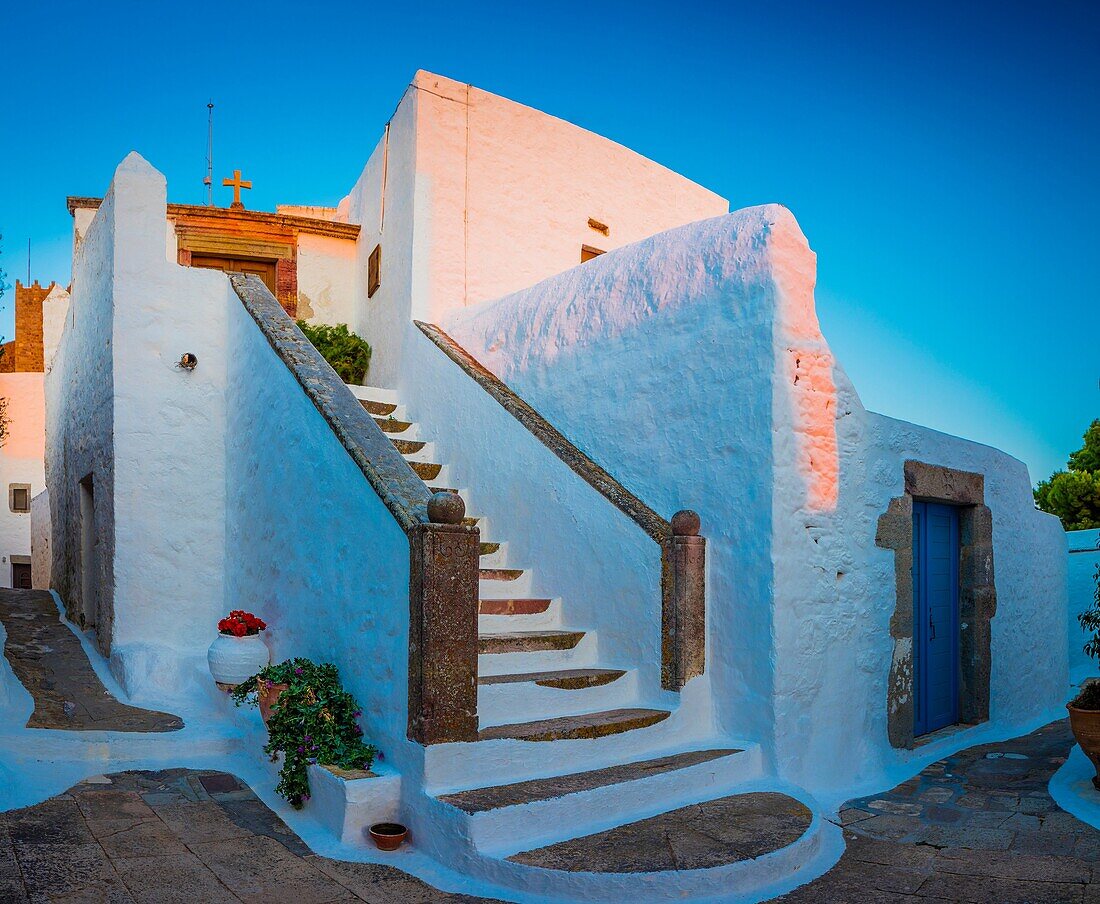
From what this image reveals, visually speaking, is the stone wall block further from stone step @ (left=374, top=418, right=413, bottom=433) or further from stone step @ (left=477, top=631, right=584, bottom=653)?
stone step @ (left=374, top=418, right=413, bottom=433)

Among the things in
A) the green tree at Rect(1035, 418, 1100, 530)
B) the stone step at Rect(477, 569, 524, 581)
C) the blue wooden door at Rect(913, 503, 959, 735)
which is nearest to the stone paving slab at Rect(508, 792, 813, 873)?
the stone step at Rect(477, 569, 524, 581)

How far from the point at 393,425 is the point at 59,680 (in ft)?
10.3

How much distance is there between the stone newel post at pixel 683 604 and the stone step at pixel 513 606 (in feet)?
3.27

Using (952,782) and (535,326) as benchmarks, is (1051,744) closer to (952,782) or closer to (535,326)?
(952,782)

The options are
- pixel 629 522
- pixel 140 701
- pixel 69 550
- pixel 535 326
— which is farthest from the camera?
pixel 69 550

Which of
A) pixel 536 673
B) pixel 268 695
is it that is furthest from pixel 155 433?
pixel 536 673

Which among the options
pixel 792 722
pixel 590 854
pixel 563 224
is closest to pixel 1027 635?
pixel 792 722

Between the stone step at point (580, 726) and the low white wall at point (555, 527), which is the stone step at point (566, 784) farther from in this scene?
the low white wall at point (555, 527)

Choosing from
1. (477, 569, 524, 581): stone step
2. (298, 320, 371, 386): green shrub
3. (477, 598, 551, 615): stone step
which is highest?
(298, 320, 371, 386): green shrub

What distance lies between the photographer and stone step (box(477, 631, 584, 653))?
5.02 metres

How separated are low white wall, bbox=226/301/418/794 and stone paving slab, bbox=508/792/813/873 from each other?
82 centimetres

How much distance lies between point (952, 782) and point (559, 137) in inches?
301

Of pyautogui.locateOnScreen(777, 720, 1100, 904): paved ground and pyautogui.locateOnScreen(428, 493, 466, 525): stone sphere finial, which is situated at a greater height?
pyautogui.locateOnScreen(428, 493, 466, 525): stone sphere finial

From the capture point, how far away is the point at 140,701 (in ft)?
20.1
